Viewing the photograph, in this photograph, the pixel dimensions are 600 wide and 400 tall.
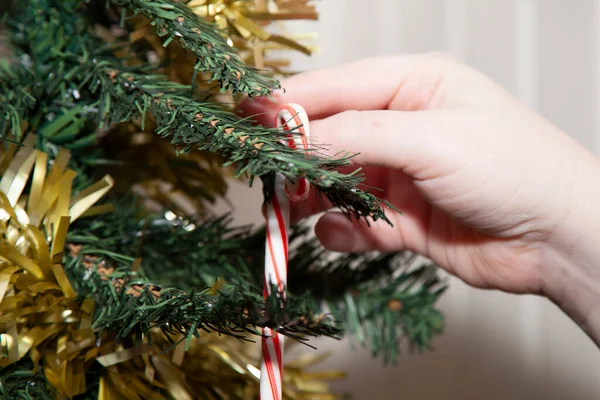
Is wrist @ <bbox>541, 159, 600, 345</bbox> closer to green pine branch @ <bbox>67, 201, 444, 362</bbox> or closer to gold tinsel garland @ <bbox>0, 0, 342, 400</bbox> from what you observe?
green pine branch @ <bbox>67, 201, 444, 362</bbox>

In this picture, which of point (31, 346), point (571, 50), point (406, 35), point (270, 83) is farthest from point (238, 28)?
point (571, 50)

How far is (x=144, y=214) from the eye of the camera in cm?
46

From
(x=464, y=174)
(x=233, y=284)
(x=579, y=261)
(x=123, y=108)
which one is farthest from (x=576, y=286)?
(x=123, y=108)

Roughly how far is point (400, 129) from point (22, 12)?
12.4 inches

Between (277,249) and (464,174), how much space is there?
0.57 ft

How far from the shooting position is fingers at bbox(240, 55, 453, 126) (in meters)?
0.48

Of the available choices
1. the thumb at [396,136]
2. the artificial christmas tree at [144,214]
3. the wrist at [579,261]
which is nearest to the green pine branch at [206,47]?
the artificial christmas tree at [144,214]

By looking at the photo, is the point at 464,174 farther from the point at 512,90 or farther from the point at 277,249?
the point at 512,90

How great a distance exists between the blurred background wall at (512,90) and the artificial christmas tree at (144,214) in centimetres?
34

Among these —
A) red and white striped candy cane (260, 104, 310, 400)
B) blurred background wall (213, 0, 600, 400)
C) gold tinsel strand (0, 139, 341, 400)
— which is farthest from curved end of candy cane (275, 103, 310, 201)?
blurred background wall (213, 0, 600, 400)

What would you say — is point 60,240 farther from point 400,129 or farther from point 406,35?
point 406,35

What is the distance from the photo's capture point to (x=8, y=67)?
0.41 meters

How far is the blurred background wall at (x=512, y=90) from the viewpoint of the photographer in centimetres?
84

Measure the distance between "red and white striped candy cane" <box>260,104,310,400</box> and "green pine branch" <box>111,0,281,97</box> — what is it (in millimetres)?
35
